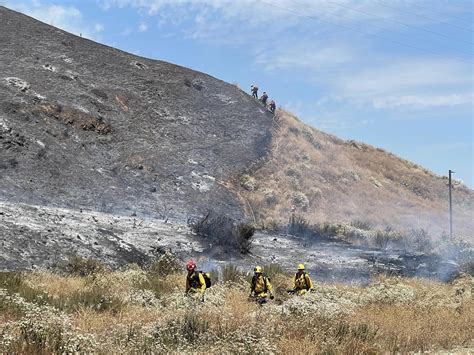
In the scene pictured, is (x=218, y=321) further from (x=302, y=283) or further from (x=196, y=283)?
(x=302, y=283)

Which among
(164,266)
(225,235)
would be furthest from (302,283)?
(225,235)

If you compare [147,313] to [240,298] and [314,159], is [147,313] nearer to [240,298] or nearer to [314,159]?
[240,298]

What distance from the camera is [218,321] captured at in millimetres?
9914

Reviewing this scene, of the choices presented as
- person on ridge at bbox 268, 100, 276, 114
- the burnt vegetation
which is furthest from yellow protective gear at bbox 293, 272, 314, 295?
person on ridge at bbox 268, 100, 276, 114

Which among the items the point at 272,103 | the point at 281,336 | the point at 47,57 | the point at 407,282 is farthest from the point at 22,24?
the point at 281,336

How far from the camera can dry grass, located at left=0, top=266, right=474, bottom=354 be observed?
8070 millimetres

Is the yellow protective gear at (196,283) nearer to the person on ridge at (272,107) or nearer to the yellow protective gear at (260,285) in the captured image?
the yellow protective gear at (260,285)

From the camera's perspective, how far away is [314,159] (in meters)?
46.8

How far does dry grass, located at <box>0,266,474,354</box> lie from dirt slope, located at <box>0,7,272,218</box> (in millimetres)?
12217

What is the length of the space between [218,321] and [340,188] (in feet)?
114

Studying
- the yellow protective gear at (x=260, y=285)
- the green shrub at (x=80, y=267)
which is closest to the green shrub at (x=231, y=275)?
the yellow protective gear at (x=260, y=285)

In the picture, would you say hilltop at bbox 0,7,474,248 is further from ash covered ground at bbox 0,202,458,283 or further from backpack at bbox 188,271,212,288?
backpack at bbox 188,271,212,288

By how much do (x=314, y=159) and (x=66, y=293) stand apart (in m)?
35.6

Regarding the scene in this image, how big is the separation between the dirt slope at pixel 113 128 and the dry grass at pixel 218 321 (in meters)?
12.2
